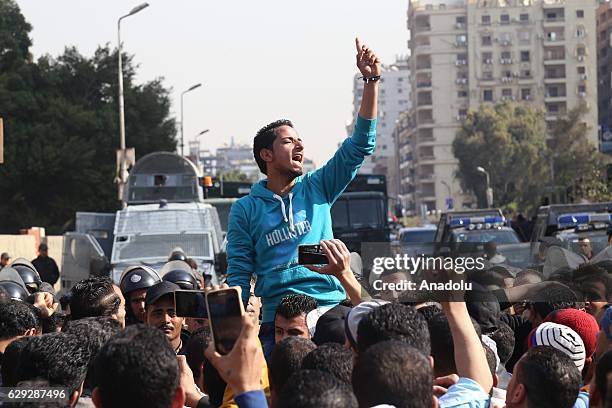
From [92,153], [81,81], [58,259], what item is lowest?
[58,259]

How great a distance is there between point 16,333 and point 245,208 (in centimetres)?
129

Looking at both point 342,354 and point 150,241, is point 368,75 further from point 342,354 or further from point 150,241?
point 150,241

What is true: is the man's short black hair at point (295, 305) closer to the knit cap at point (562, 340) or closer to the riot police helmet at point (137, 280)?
the knit cap at point (562, 340)

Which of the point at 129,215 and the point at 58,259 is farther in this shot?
the point at 58,259

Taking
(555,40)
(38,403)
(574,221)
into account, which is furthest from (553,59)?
(38,403)

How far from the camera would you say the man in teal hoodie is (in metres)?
6.02

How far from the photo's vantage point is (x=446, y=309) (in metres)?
4.81

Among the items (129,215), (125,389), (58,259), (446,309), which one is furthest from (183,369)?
(58,259)

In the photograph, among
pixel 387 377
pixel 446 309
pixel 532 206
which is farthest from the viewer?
pixel 532 206

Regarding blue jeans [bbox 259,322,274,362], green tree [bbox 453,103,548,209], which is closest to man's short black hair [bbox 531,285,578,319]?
blue jeans [bbox 259,322,274,362]

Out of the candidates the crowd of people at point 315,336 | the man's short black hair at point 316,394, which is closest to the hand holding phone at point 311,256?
the crowd of people at point 315,336

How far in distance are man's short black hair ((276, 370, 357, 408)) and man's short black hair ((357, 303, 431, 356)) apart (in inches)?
27.3

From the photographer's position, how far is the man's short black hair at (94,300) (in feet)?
22.3

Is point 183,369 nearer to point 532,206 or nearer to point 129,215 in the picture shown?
point 129,215
